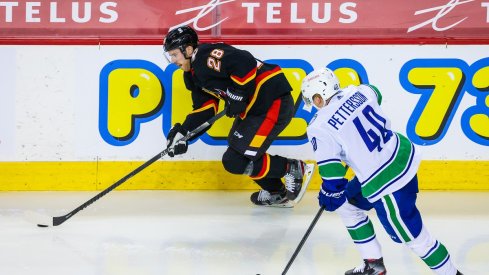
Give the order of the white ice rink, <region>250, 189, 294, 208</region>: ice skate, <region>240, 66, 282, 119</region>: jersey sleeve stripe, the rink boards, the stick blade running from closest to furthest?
the white ice rink → the stick blade → <region>240, 66, 282, 119</region>: jersey sleeve stripe → <region>250, 189, 294, 208</region>: ice skate → the rink boards

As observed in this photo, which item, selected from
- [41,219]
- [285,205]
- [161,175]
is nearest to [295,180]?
[285,205]

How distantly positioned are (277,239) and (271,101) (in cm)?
86

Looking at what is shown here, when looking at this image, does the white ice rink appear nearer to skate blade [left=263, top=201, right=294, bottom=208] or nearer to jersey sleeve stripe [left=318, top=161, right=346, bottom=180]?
skate blade [left=263, top=201, right=294, bottom=208]

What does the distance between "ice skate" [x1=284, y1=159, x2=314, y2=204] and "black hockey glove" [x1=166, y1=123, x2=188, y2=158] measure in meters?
0.61

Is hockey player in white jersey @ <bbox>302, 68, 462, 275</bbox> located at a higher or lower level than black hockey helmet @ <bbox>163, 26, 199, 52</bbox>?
lower

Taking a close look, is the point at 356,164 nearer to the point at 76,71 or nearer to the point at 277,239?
the point at 277,239

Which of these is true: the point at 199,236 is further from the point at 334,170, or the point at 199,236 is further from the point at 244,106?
the point at 334,170

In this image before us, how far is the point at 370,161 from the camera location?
3.41 metres

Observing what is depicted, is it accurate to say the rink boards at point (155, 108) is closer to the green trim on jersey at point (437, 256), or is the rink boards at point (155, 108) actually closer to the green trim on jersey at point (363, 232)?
the green trim on jersey at point (363, 232)

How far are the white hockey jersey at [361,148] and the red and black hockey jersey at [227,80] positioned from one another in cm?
132

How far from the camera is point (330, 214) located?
4906 millimetres

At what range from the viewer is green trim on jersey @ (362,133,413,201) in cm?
339

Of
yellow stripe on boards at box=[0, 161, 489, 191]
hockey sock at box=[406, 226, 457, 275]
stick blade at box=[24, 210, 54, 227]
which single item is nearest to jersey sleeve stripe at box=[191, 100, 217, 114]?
yellow stripe on boards at box=[0, 161, 489, 191]

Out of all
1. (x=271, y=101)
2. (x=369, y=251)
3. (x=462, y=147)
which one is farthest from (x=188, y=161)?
(x=369, y=251)
